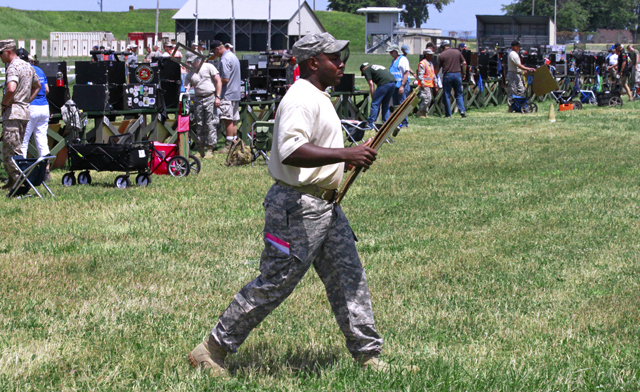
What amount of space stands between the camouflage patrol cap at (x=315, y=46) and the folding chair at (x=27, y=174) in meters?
6.71

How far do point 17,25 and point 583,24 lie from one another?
89.4 metres

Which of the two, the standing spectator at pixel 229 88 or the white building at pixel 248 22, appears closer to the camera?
the standing spectator at pixel 229 88

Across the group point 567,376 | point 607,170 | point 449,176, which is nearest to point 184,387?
point 567,376

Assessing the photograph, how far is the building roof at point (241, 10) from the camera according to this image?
3391 inches

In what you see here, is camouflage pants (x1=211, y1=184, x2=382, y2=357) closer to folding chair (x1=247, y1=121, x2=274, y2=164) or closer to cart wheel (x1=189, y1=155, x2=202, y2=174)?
cart wheel (x1=189, y1=155, x2=202, y2=174)

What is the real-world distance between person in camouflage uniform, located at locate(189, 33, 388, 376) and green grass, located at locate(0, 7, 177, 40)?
79.5 meters

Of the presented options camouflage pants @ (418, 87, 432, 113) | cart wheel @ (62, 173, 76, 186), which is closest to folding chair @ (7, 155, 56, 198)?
cart wheel @ (62, 173, 76, 186)

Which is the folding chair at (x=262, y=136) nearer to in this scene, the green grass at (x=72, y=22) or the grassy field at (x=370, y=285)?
the grassy field at (x=370, y=285)

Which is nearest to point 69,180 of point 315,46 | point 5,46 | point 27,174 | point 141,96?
point 27,174

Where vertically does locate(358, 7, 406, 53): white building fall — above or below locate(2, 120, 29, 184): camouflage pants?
above

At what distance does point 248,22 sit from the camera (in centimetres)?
8612

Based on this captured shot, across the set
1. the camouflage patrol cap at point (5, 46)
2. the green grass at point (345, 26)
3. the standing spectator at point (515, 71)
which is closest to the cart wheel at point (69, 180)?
the camouflage patrol cap at point (5, 46)

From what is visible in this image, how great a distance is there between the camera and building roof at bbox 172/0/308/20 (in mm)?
86125

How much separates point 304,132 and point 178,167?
A: 8385mm
